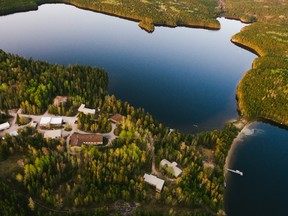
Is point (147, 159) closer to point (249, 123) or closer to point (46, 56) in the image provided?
point (249, 123)

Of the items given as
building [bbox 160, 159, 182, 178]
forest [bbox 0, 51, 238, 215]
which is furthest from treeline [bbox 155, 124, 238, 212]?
building [bbox 160, 159, 182, 178]

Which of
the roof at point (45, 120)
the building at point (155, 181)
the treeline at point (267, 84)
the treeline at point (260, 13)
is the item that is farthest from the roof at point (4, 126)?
the treeline at point (260, 13)

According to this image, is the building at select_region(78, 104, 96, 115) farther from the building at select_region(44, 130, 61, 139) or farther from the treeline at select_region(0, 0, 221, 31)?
the treeline at select_region(0, 0, 221, 31)

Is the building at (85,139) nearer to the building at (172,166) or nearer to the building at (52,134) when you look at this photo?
the building at (52,134)

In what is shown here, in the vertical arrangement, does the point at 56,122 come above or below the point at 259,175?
above

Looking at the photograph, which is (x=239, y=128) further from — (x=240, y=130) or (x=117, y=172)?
(x=117, y=172)

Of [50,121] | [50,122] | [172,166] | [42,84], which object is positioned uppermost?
[42,84]

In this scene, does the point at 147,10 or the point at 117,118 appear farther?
the point at 147,10

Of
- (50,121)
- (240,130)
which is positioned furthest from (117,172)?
(240,130)
